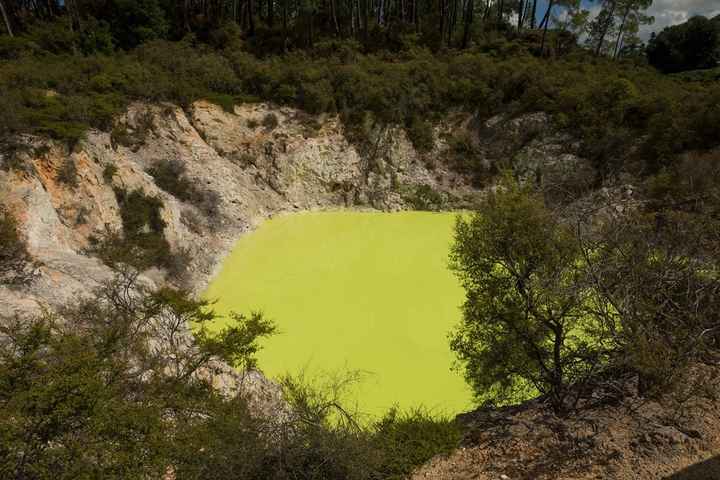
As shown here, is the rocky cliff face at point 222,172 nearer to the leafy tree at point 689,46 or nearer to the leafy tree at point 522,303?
the leafy tree at point 522,303

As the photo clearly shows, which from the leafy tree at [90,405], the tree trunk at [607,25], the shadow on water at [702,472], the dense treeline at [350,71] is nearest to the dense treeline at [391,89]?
the dense treeline at [350,71]

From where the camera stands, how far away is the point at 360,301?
14.7 meters

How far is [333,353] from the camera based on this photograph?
482 inches

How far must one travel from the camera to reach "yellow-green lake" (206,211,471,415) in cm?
1139

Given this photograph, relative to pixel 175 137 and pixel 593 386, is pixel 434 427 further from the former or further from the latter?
pixel 175 137

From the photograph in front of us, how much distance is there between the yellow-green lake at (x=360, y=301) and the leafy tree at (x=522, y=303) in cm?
241

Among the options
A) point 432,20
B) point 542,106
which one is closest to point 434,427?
point 542,106

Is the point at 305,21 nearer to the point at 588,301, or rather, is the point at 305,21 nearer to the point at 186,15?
the point at 186,15

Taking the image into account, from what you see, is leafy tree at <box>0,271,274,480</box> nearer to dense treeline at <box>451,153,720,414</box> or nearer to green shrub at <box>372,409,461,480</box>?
green shrub at <box>372,409,461,480</box>

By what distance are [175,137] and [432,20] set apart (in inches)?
1180

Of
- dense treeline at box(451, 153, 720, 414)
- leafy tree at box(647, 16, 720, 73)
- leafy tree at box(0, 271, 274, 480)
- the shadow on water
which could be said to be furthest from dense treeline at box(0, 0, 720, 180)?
the shadow on water

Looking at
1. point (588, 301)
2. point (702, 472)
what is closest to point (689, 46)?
point (588, 301)

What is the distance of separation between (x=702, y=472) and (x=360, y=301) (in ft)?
33.7

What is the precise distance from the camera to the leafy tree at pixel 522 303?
7.93 m
